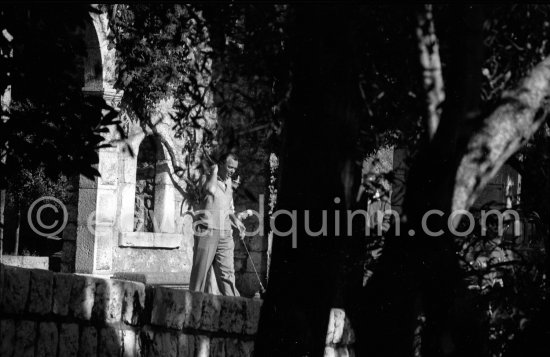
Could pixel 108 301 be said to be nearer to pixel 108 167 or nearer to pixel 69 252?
pixel 108 167

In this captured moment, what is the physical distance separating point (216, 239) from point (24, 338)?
7.69 m

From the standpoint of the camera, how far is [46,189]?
1934 cm

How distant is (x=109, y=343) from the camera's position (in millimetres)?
7613

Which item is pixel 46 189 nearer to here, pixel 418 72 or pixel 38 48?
pixel 38 48

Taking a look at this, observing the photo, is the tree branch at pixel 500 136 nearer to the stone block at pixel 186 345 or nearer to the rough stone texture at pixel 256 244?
the stone block at pixel 186 345

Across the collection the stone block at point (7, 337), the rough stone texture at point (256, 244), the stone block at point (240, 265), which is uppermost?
the rough stone texture at point (256, 244)

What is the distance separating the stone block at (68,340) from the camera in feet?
23.6

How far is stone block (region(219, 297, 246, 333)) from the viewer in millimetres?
8648

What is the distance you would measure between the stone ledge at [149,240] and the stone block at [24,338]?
10477mm

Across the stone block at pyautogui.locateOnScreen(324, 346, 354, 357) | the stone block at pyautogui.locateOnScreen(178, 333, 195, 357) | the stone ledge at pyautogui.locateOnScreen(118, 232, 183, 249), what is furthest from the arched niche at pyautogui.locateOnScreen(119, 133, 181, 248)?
the stone block at pyautogui.locateOnScreen(178, 333, 195, 357)

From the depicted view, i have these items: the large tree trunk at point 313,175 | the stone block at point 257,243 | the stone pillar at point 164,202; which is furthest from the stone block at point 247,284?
the large tree trunk at point 313,175

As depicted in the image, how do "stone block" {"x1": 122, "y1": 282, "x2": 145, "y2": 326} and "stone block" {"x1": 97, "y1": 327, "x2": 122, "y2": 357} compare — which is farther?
"stone block" {"x1": 122, "y1": 282, "x2": 145, "y2": 326}

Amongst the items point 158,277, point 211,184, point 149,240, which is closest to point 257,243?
point 149,240

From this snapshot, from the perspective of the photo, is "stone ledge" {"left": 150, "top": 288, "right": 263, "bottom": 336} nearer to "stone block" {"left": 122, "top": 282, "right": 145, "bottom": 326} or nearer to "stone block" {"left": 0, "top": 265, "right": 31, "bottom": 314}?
"stone block" {"left": 122, "top": 282, "right": 145, "bottom": 326}
